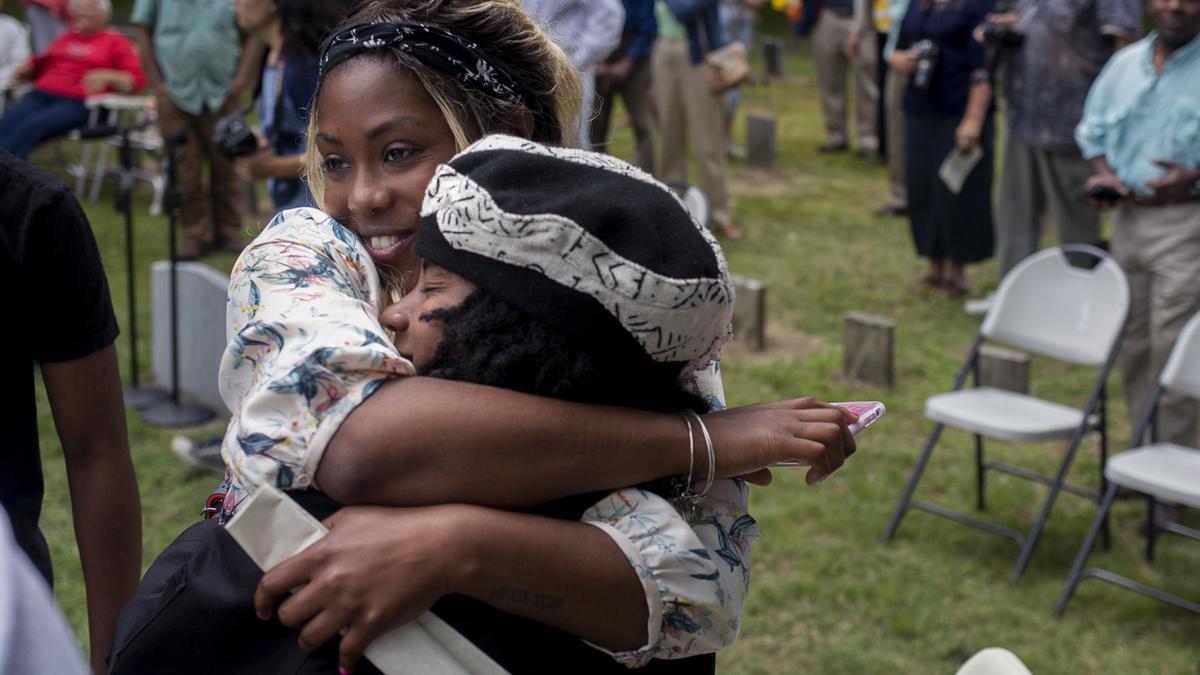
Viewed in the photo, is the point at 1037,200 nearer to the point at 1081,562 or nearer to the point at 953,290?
the point at 953,290

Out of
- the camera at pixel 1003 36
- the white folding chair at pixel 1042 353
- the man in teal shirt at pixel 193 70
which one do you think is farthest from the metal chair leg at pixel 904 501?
the man in teal shirt at pixel 193 70

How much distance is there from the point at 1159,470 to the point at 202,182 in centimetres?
700

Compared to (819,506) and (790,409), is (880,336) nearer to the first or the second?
(819,506)

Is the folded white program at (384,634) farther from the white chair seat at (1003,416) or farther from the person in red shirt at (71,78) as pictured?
the person in red shirt at (71,78)

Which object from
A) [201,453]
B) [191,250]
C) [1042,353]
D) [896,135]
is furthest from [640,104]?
[201,453]

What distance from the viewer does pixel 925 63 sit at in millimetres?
8125

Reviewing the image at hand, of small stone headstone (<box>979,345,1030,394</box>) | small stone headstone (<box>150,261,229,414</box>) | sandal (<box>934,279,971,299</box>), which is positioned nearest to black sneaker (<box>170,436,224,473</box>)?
small stone headstone (<box>150,261,229,414</box>)

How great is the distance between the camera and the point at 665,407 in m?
1.37

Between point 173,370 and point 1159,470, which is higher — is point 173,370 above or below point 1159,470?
below

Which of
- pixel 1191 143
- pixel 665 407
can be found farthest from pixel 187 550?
pixel 1191 143

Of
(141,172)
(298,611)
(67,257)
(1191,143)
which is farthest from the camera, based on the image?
(141,172)

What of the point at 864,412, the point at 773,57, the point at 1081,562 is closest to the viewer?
the point at 864,412

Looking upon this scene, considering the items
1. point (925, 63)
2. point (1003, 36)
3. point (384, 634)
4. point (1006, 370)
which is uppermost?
point (384, 634)

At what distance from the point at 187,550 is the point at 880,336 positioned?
572 cm
